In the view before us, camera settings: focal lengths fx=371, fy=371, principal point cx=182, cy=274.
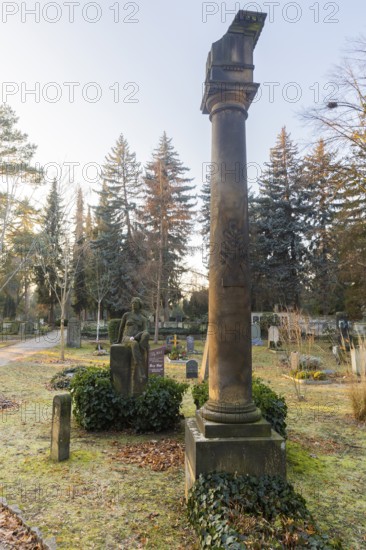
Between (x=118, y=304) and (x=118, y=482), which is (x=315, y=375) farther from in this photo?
(x=118, y=304)

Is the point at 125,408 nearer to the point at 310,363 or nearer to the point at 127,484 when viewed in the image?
the point at 127,484

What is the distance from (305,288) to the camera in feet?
108

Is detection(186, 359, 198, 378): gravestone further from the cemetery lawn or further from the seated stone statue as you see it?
the seated stone statue

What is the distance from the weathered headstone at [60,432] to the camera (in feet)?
17.7

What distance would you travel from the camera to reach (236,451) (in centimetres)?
373

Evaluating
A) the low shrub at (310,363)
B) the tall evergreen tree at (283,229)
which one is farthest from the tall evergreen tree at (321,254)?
the low shrub at (310,363)

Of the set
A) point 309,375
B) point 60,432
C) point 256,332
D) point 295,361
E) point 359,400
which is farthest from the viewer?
point 256,332

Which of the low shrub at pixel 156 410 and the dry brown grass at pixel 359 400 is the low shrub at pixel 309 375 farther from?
the low shrub at pixel 156 410

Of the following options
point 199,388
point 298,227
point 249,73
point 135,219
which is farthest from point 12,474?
point 135,219

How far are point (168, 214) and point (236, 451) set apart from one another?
107 feet

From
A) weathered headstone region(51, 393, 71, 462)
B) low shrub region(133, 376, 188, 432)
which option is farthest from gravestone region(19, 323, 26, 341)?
weathered headstone region(51, 393, 71, 462)

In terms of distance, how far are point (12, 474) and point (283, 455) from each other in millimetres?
3611

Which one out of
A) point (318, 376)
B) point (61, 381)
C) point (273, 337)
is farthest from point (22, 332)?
point (318, 376)

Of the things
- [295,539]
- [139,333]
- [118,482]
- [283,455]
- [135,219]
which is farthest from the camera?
[135,219]
